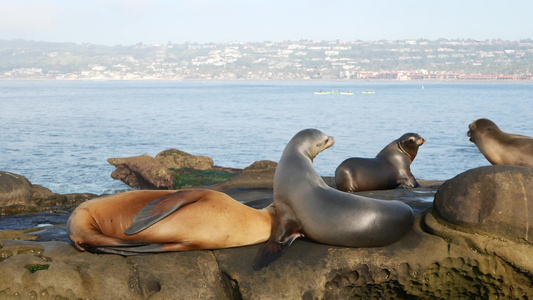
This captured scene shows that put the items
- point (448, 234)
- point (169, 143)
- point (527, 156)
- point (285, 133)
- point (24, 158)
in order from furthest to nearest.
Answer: point (285, 133) < point (169, 143) < point (24, 158) < point (527, 156) < point (448, 234)

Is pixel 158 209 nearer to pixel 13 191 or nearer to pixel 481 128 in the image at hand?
pixel 481 128

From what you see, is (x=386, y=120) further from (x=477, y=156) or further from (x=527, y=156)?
(x=527, y=156)

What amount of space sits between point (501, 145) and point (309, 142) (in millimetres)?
2468

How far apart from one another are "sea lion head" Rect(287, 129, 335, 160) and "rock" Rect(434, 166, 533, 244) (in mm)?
1303

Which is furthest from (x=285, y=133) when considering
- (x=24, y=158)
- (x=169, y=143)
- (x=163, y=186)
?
(x=163, y=186)

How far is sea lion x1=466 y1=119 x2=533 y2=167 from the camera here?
6.48m

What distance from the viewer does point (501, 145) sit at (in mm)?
6777

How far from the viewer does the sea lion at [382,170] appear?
26.5 feet

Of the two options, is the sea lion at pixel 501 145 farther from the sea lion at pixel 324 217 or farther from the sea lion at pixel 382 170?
the sea lion at pixel 324 217

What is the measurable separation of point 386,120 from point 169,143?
21768 millimetres

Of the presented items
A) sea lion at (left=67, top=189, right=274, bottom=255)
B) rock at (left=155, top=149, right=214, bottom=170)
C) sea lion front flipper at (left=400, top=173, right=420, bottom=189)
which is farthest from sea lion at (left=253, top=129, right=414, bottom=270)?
rock at (left=155, top=149, right=214, bottom=170)

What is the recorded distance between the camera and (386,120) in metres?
49.2

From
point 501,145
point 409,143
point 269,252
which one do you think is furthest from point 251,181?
point 269,252

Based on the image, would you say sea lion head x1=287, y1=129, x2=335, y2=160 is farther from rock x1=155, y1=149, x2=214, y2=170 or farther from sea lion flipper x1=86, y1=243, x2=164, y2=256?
rock x1=155, y1=149, x2=214, y2=170
